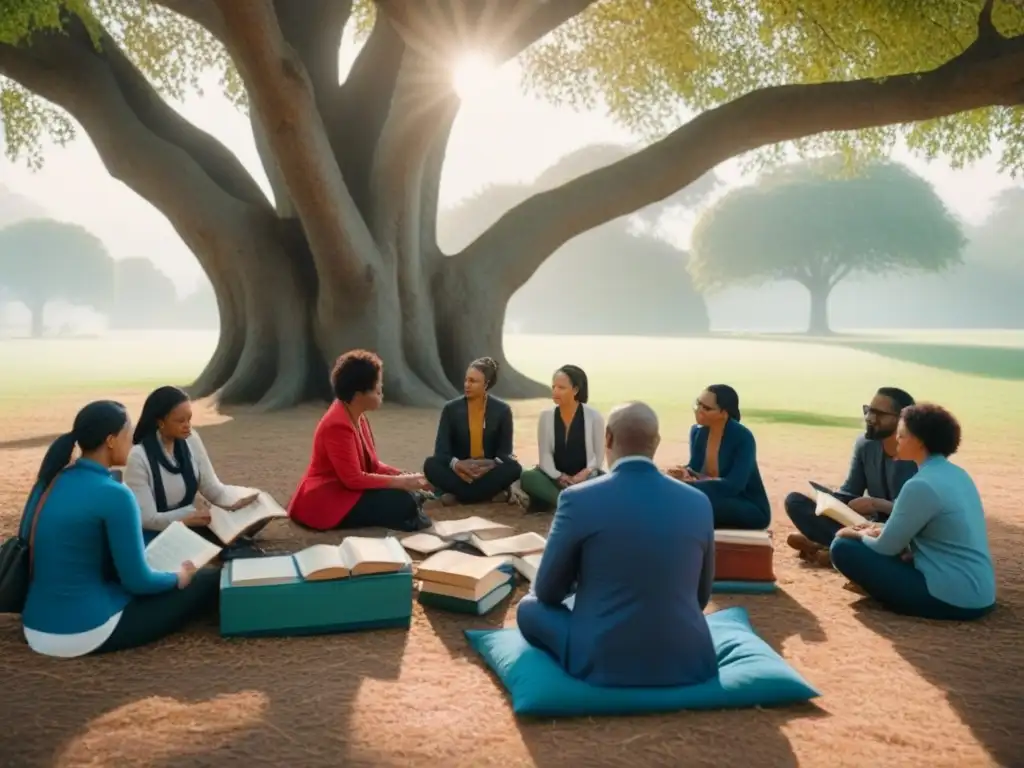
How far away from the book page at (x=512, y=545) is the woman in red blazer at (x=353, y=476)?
3.09ft

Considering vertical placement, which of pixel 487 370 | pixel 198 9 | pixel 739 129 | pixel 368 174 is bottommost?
pixel 487 370

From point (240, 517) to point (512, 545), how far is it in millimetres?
1674

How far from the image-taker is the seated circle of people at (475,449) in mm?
7781

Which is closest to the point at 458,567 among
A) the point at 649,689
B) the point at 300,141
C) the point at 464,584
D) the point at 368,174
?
the point at 464,584

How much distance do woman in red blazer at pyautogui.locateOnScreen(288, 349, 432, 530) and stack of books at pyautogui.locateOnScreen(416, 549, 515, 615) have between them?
1.44 m

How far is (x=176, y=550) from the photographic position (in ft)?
15.4

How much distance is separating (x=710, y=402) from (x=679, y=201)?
76.3 metres

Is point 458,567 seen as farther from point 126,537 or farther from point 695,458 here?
point 695,458

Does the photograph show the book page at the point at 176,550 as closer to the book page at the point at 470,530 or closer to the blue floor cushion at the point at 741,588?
the book page at the point at 470,530

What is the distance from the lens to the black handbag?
4.12 metres

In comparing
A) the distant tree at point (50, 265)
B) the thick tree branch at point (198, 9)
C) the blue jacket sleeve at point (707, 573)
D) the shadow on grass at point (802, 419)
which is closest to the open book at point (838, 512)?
the blue jacket sleeve at point (707, 573)

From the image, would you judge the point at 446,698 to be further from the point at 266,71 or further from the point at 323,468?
the point at 266,71

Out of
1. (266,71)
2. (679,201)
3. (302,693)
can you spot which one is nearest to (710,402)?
(302,693)

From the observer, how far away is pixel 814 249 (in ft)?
188
